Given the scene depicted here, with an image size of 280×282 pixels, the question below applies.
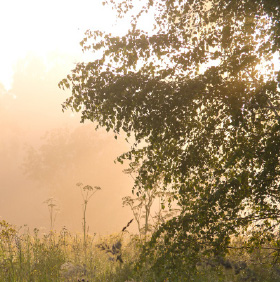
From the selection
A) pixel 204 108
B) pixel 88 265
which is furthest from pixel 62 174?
pixel 204 108

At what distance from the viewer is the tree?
5762 mm

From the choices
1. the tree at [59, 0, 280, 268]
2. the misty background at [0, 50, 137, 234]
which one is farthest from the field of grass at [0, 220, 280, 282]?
the misty background at [0, 50, 137, 234]

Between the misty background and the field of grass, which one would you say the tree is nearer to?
the field of grass

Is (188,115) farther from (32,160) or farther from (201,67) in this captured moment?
(32,160)

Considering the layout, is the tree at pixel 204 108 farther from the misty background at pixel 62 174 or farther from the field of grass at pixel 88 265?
the misty background at pixel 62 174

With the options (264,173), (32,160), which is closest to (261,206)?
(264,173)

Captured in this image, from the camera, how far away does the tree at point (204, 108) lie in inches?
227

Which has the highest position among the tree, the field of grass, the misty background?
the misty background

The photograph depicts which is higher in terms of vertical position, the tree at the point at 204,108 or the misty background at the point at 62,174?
the misty background at the point at 62,174

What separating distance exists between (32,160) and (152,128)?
1504 inches

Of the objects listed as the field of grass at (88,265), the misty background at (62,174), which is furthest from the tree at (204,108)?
the misty background at (62,174)

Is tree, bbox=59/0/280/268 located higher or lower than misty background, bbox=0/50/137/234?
lower

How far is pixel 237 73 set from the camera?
6.18m

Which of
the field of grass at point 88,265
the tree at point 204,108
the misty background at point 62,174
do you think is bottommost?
the field of grass at point 88,265
